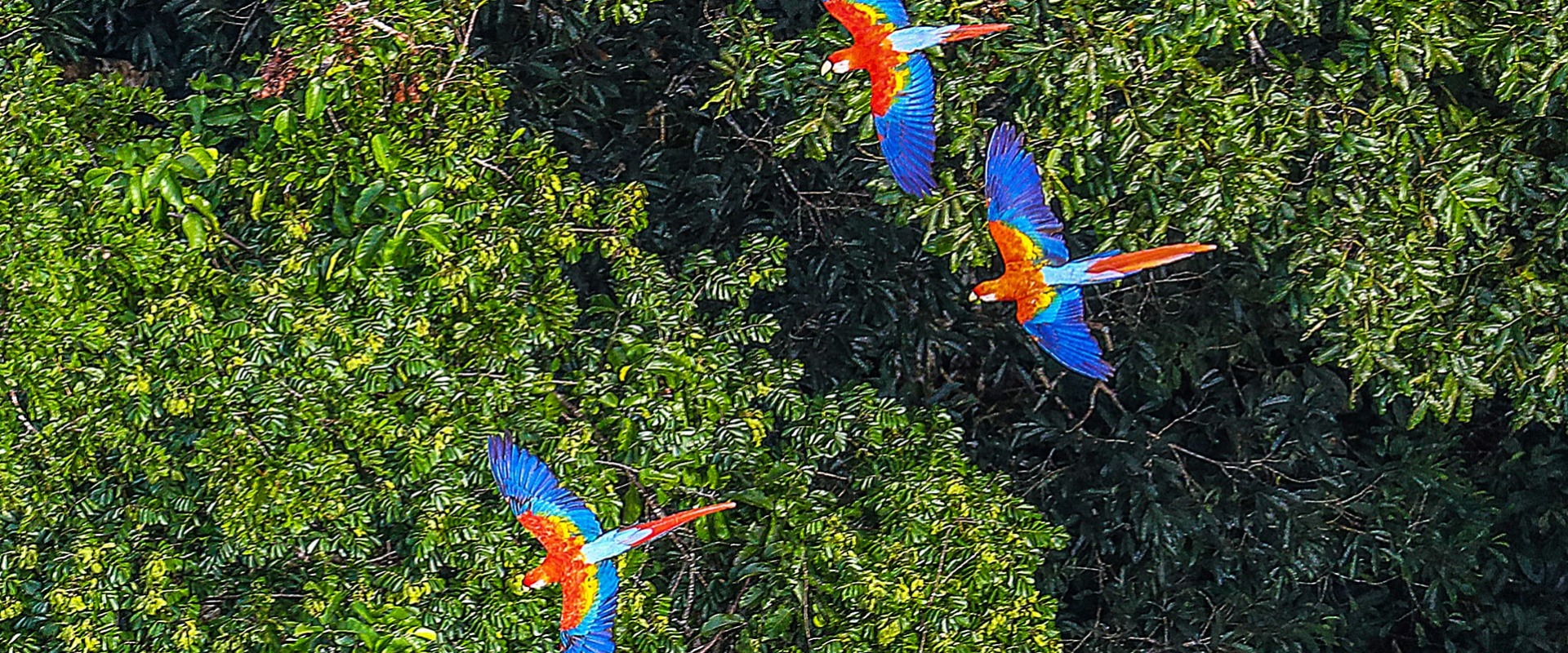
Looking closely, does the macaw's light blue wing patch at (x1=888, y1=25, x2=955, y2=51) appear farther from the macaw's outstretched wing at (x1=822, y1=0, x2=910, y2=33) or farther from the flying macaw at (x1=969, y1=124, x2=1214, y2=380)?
the flying macaw at (x1=969, y1=124, x2=1214, y2=380)

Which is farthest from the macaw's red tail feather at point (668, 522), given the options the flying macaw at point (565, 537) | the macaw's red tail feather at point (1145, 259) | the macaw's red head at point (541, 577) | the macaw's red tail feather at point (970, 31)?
the macaw's red tail feather at point (970, 31)

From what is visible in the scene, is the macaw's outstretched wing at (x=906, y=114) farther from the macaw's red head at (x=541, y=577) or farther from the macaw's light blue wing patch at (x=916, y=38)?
the macaw's red head at (x=541, y=577)

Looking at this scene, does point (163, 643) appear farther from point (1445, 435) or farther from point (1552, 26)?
point (1445, 435)

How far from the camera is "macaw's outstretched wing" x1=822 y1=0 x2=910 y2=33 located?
1981 mm

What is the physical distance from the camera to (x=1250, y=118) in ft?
6.92

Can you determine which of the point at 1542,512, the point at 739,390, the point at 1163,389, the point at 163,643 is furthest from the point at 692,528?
the point at 1542,512

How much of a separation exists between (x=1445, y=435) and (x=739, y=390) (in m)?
1.92

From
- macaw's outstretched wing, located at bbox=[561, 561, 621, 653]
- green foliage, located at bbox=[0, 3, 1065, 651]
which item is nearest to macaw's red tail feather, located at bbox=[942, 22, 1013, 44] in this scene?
green foliage, located at bbox=[0, 3, 1065, 651]

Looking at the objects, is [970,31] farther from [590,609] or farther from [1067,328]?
[590,609]

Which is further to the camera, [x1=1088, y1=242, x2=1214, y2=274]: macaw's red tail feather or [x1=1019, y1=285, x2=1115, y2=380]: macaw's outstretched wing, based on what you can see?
[x1=1019, y1=285, x2=1115, y2=380]: macaw's outstretched wing

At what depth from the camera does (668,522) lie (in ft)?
6.87

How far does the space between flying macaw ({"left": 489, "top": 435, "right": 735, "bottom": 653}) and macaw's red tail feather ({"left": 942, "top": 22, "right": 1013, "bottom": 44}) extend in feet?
2.90

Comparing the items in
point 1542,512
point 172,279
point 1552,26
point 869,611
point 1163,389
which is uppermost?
point 1552,26

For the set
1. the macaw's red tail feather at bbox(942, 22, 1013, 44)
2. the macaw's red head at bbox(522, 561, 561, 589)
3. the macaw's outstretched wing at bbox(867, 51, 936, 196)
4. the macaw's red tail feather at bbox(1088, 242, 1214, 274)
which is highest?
the macaw's red tail feather at bbox(942, 22, 1013, 44)
